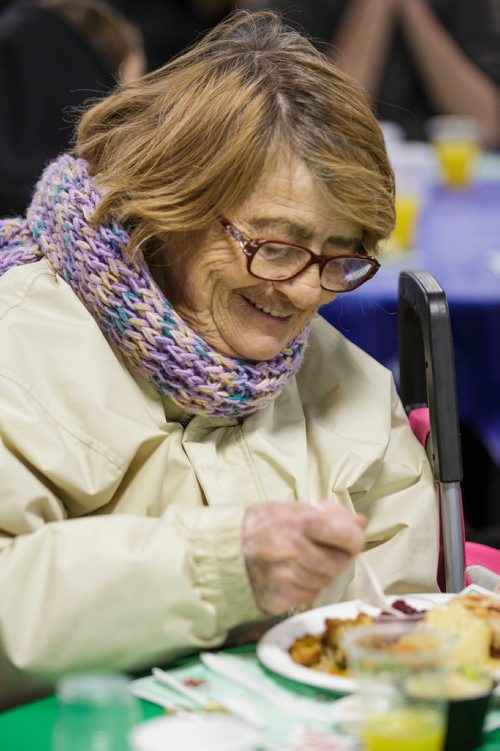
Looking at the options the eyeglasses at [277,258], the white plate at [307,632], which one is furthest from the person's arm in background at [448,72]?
the white plate at [307,632]

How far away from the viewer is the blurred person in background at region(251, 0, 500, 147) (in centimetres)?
623

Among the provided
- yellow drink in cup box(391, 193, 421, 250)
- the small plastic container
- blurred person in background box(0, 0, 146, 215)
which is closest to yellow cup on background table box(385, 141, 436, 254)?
yellow drink in cup box(391, 193, 421, 250)

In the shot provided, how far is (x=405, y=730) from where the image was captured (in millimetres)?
1108

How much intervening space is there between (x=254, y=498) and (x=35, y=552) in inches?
17.0

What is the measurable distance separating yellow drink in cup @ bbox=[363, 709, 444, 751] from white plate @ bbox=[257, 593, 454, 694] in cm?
19

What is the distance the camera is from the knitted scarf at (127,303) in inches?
67.9

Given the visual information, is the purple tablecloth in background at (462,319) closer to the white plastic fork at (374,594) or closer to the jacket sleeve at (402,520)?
the jacket sleeve at (402,520)

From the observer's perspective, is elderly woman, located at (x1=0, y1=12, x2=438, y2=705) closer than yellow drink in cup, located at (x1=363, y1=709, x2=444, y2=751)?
No

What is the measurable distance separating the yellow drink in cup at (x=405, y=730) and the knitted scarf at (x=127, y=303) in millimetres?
742

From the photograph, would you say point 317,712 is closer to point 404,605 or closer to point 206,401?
point 404,605

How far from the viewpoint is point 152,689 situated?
1394 mm

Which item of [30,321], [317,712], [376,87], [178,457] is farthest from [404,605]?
[376,87]

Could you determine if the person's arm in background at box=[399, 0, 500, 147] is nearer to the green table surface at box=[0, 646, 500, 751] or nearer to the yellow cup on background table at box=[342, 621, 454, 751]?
the green table surface at box=[0, 646, 500, 751]

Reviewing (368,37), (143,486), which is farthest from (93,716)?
(368,37)
